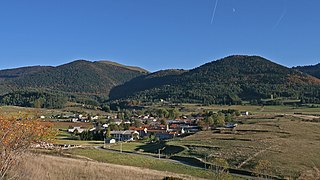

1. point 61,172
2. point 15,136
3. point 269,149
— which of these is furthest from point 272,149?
point 15,136

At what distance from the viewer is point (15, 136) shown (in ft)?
64.4

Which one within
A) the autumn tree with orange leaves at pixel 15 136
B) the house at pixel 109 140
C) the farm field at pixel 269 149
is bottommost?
the house at pixel 109 140

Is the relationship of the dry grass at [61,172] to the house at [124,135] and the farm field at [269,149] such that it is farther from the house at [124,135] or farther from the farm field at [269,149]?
the house at [124,135]

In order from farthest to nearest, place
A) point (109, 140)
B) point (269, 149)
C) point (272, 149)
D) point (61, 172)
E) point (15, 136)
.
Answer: point (109, 140) → point (269, 149) → point (272, 149) → point (61, 172) → point (15, 136)

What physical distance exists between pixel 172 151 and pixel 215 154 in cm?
1256

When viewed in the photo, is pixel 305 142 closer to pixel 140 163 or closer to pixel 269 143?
pixel 269 143

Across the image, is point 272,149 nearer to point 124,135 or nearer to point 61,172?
point 61,172

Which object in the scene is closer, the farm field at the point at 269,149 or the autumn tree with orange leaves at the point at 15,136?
the autumn tree with orange leaves at the point at 15,136

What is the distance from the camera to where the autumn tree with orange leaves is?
1938cm

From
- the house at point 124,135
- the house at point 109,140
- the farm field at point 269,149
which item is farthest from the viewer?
the house at point 124,135

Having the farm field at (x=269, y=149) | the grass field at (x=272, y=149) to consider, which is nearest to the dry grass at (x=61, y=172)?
the farm field at (x=269, y=149)

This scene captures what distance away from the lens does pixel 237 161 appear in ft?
160

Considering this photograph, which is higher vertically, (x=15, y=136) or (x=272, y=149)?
(x=15, y=136)

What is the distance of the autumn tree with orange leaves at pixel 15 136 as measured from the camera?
63.6 ft
